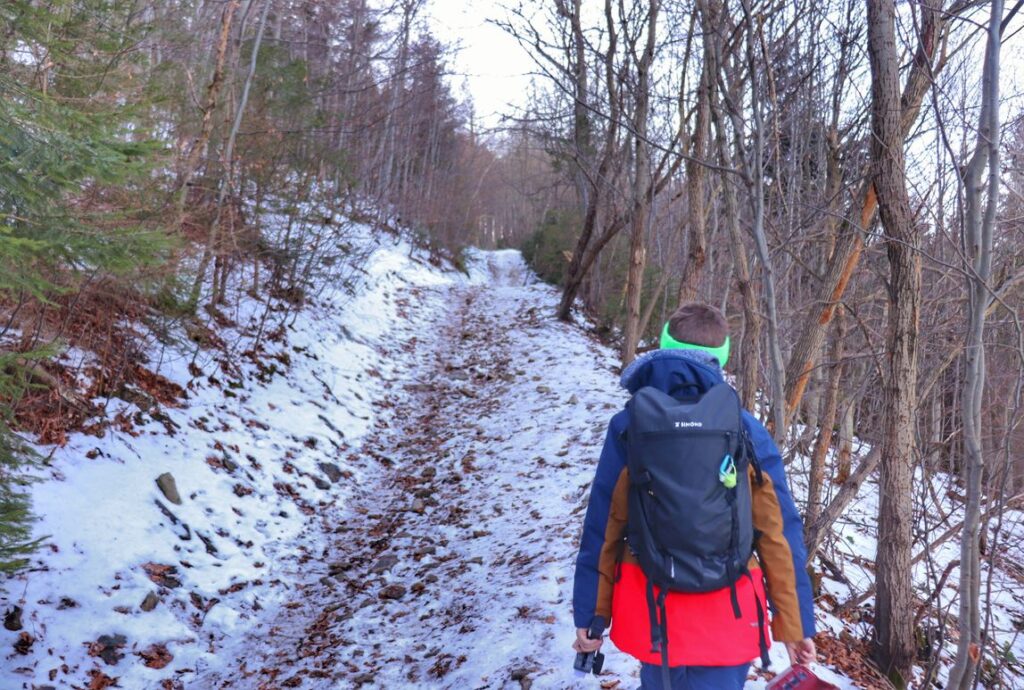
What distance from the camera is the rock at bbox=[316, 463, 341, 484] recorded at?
7.71m

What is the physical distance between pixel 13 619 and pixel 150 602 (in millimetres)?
814

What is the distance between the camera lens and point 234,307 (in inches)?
406

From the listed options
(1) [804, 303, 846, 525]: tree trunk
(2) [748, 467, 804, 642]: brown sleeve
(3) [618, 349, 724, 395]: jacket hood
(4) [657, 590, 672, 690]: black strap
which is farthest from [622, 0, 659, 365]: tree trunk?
(4) [657, 590, 672, 690]: black strap

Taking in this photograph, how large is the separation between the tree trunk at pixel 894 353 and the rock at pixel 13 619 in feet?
17.8

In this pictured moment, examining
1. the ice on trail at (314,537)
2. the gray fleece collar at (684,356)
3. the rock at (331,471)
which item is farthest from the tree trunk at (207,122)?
the gray fleece collar at (684,356)

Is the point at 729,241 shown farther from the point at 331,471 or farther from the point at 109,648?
the point at 109,648

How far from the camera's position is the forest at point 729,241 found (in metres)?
3.74

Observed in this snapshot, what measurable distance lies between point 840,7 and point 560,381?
6427 millimetres

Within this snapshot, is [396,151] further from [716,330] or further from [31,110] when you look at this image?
[716,330]

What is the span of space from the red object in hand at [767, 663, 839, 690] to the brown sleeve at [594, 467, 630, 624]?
2.06 ft

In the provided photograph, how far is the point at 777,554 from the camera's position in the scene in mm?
2486

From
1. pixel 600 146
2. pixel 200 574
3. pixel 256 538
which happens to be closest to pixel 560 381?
pixel 256 538

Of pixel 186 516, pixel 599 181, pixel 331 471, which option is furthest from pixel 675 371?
pixel 599 181

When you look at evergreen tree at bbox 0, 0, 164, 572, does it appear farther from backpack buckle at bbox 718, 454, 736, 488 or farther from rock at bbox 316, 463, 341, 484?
rock at bbox 316, 463, 341, 484
